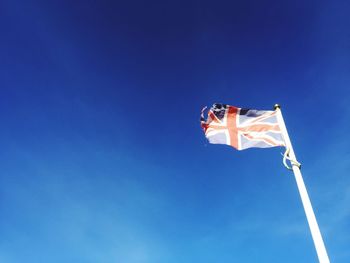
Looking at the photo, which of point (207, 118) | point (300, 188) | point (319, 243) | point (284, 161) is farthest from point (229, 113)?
point (319, 243)

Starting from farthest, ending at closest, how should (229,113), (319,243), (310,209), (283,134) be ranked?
(229,113) → (283,134) → (310,209) → (319,243)

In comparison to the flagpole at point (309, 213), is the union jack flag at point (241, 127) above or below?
above

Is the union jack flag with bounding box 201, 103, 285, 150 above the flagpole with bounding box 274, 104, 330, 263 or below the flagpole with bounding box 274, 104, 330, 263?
above

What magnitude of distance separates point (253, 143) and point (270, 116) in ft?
4.07

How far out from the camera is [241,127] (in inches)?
568

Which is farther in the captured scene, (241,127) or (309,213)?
(241,127)

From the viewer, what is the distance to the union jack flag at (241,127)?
44.3ft

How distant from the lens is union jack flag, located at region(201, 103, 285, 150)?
44.3ft

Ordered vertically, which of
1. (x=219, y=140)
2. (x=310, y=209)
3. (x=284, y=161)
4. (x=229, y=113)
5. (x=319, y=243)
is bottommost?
(x=319, y=243)

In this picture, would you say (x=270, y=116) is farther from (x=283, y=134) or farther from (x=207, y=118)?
(x=207, y=118)

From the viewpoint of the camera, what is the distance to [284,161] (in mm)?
11680

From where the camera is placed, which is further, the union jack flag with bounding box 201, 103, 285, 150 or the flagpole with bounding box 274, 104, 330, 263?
the union jack flag with bounding box 201, 103, 285, 150

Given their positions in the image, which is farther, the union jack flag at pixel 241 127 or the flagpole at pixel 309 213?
the union jack flag at pixel 241 127

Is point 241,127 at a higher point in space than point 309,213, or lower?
higher
